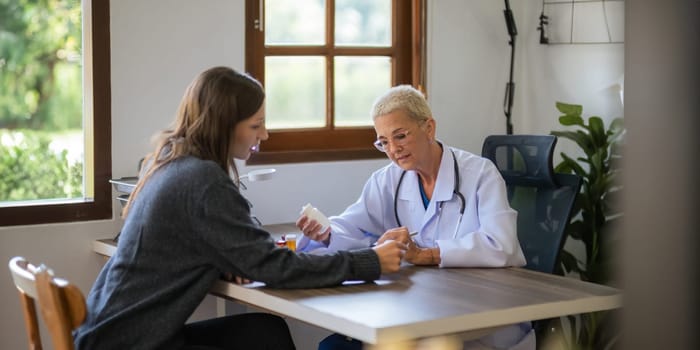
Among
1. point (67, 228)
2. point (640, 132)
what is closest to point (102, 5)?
point (67, 228)

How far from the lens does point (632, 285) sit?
29cm

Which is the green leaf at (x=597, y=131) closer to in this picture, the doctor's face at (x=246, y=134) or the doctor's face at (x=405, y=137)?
Answer: the doctor's face at (x=405, y=137)

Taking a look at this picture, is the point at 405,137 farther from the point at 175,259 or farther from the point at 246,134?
the point at 175,259

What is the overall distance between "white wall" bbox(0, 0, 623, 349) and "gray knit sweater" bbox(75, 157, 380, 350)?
1012 millimetres

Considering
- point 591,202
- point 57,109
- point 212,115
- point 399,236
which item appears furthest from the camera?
point 591,202

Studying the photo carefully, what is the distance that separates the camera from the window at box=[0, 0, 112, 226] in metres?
2.92

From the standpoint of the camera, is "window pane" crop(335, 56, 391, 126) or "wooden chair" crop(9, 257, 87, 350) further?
"window pane" crop(335, 56, 391, 126)

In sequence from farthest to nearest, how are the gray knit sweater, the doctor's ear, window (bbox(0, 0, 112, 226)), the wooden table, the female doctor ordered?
window (bbox(0, 0, 112, 226))
the doctor's ear
the female doctor
the gray knit sweater
the wooden table

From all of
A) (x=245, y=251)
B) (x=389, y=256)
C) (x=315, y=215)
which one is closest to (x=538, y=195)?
(x=315, y=215)

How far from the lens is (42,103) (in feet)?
10.3

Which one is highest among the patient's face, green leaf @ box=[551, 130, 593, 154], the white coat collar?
the patient's face

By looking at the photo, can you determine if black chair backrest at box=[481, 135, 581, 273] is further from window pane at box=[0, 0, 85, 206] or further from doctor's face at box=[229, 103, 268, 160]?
window pane at box=[0, 0, 85, 206]

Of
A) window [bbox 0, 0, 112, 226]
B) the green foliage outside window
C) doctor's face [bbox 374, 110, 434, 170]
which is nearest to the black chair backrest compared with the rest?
doctor's face [bbox 374, 110, 434, 170]

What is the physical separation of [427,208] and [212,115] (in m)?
0.79
